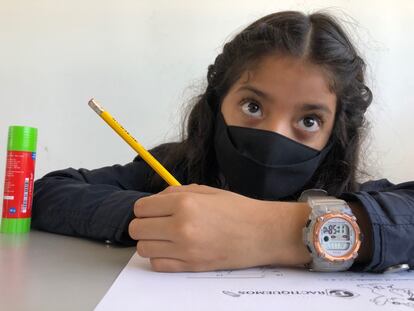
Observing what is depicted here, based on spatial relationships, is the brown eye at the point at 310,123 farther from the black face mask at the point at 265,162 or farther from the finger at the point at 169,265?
the finger at the point at 169,265

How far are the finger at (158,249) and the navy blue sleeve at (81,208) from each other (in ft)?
0.30

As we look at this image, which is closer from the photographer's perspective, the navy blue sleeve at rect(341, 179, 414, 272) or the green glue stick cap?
the navy blue sleeve at rect(341, 179, 414, 272)

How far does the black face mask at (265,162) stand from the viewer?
615 millimetres

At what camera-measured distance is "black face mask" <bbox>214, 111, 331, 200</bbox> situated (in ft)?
2.02

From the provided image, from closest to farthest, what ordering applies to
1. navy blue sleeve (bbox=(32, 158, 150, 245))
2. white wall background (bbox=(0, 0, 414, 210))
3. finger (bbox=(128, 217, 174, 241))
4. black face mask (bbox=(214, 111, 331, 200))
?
finger (bbox=(128, 217, 174, 241)), navy blue sleeve (bbox=(32, 158, 150, 245)), black face mask (bbox=(214, 111, 331, 200)), white wall background (bbox=(0, 0, 414, 210))

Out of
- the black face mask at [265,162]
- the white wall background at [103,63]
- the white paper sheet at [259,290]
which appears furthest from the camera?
the white wall background at [103,63]

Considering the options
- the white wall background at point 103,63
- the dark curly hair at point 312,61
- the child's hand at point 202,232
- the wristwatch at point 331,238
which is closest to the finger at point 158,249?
the child's hand at point 202,232

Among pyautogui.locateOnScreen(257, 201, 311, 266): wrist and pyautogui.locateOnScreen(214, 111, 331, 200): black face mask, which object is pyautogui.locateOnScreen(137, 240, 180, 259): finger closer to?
pyautogui.locateOnScreen(257, 201, 311, 266): wrist

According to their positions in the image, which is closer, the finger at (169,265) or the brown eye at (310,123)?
the finger at (169,265)

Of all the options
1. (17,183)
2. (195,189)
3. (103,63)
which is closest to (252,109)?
(195,189)

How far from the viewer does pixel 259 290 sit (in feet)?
1.09

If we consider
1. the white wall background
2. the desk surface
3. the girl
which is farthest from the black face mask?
the white wall background

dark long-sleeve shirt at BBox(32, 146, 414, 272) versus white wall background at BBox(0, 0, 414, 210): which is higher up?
white wall background at BBox(0, 0, 414, 210)

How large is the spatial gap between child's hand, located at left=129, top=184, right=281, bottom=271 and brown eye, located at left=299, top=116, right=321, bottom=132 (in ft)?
0.93
